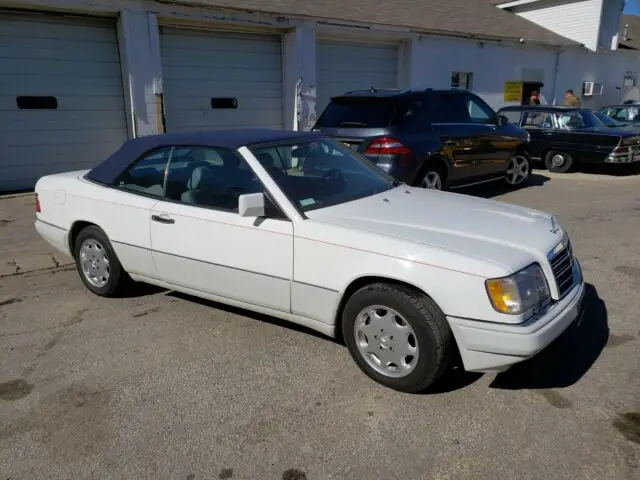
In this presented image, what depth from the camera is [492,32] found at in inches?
674

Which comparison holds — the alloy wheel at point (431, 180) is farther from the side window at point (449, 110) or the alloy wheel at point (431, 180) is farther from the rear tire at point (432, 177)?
the side window at point (449, 110)

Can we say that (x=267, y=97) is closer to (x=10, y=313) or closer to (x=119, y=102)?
(x=119, y=102)

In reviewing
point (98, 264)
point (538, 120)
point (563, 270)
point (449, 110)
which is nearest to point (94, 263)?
point (98, 264)

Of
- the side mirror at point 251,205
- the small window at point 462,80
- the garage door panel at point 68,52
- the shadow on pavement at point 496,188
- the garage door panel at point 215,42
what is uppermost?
the garage door panel at point 215,42

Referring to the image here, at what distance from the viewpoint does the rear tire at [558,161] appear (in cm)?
1196

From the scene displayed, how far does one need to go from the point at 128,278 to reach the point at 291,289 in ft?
6.03

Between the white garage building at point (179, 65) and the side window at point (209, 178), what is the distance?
6792 mm

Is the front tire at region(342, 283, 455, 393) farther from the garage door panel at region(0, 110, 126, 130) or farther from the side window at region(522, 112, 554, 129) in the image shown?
the side window at region(522, 112, 554, 129)

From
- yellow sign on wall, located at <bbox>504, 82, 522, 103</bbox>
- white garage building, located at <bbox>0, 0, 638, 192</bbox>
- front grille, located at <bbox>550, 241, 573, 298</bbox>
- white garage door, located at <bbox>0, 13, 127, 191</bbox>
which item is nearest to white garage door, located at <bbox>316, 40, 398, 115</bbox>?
white garage building, located at <bbox>0, 0, 638, 192</bbox>

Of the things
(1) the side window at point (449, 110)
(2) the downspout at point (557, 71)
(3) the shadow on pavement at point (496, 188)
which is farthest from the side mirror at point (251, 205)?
(2) the downspout at point (557, 71)

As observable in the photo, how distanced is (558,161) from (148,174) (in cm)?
1037

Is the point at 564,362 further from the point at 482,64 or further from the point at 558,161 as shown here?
the point at 482,64

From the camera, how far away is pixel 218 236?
12.2 feet

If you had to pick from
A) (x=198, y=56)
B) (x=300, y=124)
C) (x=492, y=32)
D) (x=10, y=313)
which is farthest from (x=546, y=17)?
(x=10, y=313)
